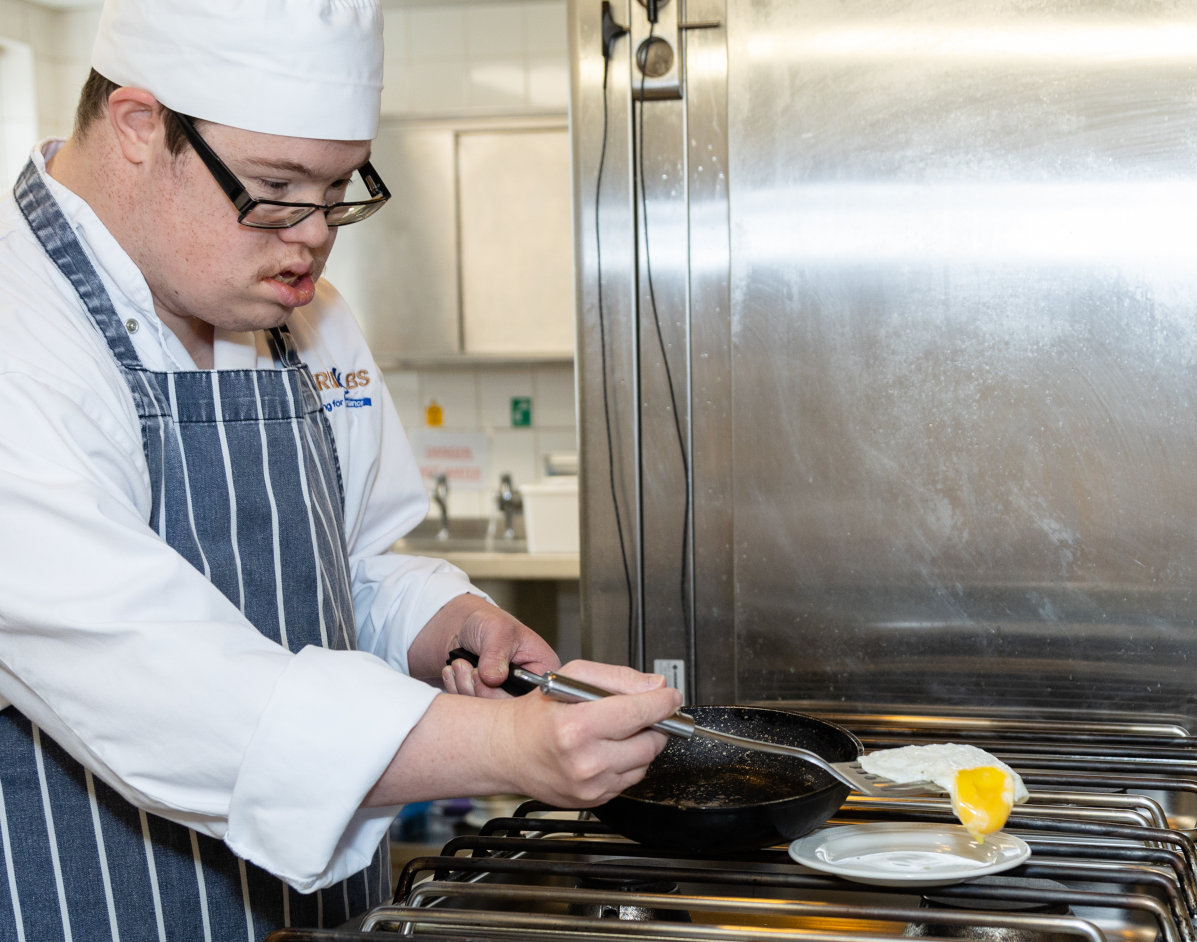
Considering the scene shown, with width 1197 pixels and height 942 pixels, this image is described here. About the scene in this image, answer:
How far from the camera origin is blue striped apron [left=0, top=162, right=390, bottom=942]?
0.98 metres

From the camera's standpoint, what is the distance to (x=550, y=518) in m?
3.26

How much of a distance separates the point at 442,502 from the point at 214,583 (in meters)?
2.56

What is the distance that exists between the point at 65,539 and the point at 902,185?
992mm

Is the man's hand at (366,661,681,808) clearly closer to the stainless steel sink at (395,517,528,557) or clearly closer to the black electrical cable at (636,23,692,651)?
the black electrical cable at (636,23,692,651)

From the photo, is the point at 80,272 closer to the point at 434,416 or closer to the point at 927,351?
the point at 927,351

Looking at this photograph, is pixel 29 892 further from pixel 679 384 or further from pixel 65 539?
pixel 679 384

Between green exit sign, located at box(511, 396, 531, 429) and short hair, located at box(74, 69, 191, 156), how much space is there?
2700mm

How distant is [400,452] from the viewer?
1384 millimetres

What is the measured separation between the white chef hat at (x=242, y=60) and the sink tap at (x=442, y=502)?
2.60m

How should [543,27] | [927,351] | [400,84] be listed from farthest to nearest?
[400,84] → [543,27] → [927,351]

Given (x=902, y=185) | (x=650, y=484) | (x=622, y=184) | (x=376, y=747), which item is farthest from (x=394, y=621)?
(x=902, y=185)

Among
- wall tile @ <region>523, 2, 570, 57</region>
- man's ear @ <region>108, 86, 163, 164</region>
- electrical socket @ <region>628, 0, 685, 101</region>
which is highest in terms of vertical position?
wall tile @ <region>523, 2, 570, 57</region>

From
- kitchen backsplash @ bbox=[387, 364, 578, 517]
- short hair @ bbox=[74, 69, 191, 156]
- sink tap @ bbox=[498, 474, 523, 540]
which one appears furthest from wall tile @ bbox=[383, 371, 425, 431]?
short hair @ bbox=[74, 69, 191, 156]

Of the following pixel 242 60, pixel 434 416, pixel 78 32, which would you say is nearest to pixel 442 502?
pixel 434 416
